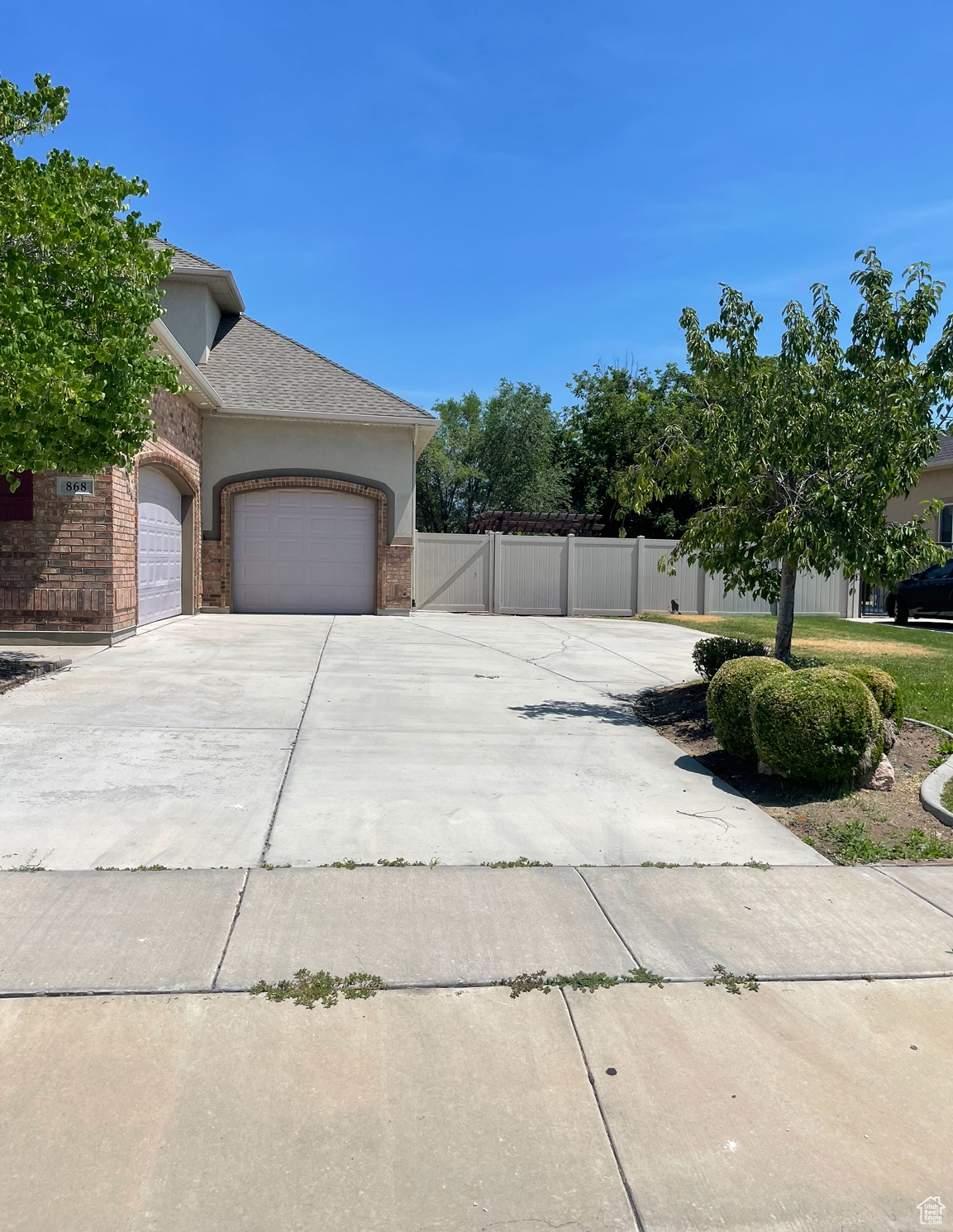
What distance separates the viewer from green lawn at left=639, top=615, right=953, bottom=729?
10.1 metres

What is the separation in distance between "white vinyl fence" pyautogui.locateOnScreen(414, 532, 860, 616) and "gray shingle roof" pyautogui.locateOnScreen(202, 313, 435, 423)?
11.7 feet

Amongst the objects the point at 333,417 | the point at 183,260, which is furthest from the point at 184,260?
the point at 333,417

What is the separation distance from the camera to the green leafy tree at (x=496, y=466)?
136ft

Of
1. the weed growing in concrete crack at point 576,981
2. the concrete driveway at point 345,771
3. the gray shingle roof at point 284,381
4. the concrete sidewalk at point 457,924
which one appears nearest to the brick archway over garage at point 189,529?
the gray shingle roof at point 284,381

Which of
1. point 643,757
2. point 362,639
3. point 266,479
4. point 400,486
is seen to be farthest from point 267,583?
point 643,757

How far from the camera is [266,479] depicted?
743 inches

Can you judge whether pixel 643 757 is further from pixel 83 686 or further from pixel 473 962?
pixel 83 686

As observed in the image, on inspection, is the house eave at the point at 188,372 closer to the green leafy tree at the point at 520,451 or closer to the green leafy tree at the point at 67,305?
the green leafy tree at the point at 67,305

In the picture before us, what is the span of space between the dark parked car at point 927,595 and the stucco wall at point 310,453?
11623 millimetres

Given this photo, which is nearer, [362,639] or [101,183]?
[101,183]

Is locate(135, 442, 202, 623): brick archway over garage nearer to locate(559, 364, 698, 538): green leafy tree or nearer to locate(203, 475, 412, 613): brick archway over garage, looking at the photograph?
locate(203, 475, 412, 613): brick archway over garage

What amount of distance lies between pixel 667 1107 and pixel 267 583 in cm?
1720

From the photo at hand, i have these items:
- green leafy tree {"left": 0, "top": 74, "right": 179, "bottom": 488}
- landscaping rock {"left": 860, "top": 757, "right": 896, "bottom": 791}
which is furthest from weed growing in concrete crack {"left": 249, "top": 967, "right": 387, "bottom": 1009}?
green leafy tree {"left": 0, "top": 74, "right": 179, "bottom": 488}

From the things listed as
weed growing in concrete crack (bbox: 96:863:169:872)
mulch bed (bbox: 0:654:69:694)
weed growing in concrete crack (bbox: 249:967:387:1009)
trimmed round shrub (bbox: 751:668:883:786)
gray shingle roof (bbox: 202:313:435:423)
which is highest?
gray shingle roof (bbox: 202:313:435:423)
